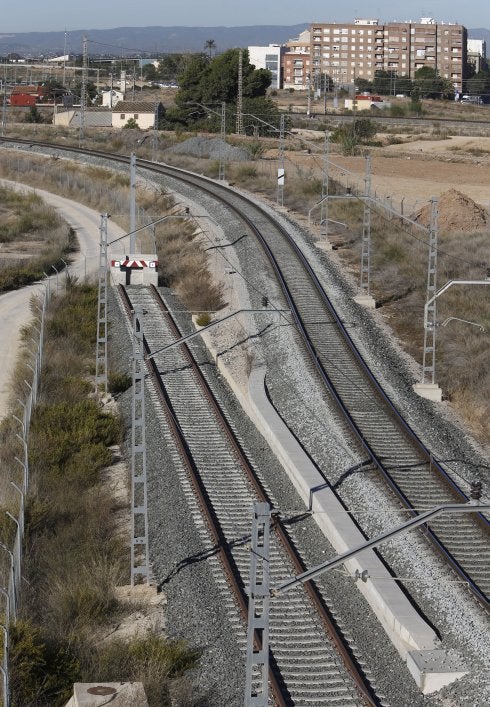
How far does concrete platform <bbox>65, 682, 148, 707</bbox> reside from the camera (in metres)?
13.9

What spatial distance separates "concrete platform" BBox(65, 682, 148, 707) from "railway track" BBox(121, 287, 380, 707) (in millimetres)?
1888

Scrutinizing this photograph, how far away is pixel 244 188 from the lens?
64.3 metres

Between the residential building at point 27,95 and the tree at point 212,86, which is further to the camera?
the residential building at point 27,95

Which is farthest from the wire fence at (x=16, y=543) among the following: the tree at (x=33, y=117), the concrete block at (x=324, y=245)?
the tree at (x=33, y=117)

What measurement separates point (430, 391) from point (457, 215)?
87.8 ft

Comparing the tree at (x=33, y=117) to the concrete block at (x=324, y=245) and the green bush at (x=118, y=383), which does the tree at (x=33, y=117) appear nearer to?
the concrete block at (x=324, y=245)

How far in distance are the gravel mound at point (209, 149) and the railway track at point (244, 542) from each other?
1846 inches

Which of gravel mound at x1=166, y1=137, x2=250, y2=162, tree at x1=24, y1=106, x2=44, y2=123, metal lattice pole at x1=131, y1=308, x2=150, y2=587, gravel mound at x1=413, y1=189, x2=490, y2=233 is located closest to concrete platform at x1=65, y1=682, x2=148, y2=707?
metal lattice pole at x1=131, y1=308, x2=150, y2=587

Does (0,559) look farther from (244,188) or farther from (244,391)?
(244,188)

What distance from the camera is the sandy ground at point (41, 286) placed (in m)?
35.5

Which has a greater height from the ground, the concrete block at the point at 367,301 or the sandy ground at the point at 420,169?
the sandy ground at the point at 420,169

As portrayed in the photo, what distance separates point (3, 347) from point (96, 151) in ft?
176

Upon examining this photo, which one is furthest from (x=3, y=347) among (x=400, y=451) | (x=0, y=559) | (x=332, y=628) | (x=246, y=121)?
(x=246, y=121)

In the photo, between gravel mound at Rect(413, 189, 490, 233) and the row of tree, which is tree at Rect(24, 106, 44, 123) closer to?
the row of tree
